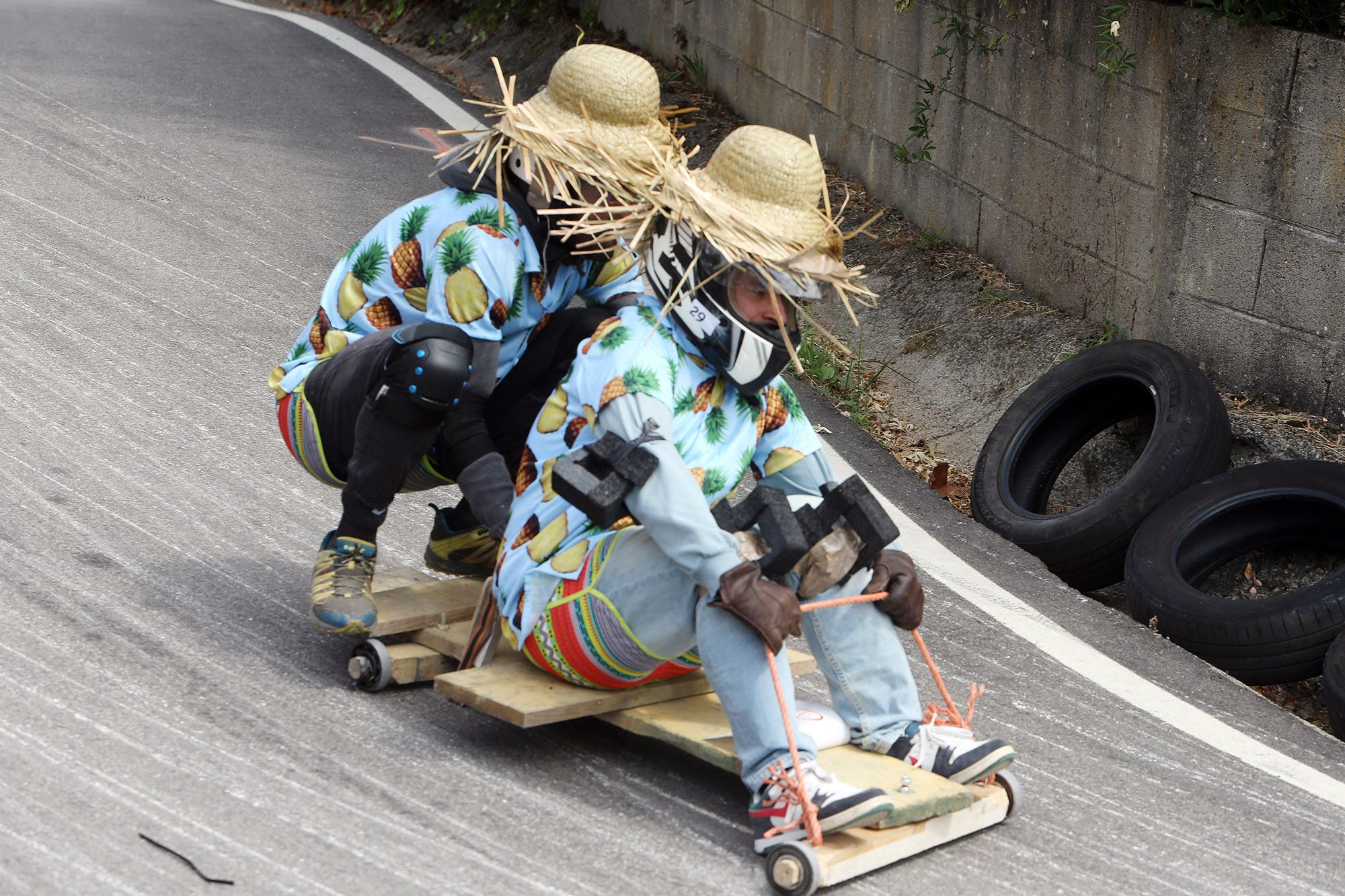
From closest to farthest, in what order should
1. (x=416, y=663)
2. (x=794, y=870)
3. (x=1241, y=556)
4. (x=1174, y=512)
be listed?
(x=794, y=870) → (x=416, y=663) → (x=1174, y=512) → (x=1241, y=556)

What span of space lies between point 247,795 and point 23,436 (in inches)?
103

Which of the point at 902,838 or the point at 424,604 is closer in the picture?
the point at 902,838

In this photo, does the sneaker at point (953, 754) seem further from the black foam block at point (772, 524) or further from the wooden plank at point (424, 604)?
the wooden plank at point (424, 604)

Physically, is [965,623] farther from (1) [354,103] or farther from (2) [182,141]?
(1) [354,103]

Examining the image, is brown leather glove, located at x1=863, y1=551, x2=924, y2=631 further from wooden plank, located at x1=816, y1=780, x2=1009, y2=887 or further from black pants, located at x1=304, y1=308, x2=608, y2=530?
black pants, located at x1=304, y1=308, x2=608, y2=530

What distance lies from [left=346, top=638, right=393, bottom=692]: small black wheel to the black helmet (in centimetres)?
117

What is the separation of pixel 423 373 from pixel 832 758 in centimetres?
136

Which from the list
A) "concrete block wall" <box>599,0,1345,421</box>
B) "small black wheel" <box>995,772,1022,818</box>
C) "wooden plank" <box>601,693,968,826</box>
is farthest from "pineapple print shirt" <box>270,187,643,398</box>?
"concrete block wall" <box>599,0,1345,421</box>

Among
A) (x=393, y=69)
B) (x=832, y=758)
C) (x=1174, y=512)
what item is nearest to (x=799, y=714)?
(x=832, y=758)

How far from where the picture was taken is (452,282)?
425 centimetres

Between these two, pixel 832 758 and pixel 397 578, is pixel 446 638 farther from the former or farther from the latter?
pixel 832 758

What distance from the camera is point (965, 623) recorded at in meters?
5.28

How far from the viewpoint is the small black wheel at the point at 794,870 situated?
3447 millimetres

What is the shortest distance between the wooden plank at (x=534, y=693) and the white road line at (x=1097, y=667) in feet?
4.07
